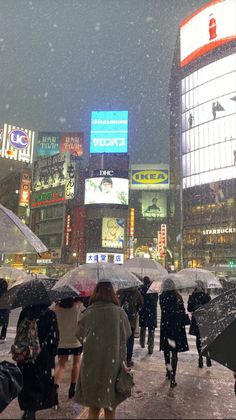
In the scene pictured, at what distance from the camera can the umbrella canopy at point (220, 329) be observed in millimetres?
2422

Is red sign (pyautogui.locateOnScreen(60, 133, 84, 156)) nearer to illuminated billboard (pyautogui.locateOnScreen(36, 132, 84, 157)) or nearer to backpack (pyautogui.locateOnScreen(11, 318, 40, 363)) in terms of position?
illuminated billboard (pyautogui.locateOnScreen(36, 132, 84, 157))

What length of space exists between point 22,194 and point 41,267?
15.0 metres

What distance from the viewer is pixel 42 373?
418 centimetres

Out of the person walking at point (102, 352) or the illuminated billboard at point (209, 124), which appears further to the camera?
the illuminated billboard at point (209, 124)

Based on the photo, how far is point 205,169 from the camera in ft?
226

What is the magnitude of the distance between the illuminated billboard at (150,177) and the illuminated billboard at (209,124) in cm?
1102

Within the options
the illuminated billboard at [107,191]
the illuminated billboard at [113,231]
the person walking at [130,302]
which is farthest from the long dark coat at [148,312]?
the illuminated billboard at [107,191]

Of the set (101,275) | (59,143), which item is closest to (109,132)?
(59,143)

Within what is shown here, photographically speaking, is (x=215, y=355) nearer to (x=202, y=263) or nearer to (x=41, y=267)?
(x=202, y=263)

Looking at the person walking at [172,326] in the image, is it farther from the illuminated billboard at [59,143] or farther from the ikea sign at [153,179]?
the illuminated billboard at [59,143]

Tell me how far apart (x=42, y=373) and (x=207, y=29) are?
80.2 m

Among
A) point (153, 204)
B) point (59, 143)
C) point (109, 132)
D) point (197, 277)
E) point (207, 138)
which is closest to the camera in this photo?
point (197, 277)

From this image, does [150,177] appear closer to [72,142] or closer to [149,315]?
[72,142]

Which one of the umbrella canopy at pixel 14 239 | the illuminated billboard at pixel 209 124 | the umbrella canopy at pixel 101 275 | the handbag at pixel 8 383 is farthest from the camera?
the illuminated billboard at pixel 209 124
